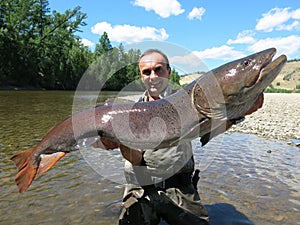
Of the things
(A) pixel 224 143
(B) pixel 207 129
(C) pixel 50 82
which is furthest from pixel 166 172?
(C) pixel 50 82

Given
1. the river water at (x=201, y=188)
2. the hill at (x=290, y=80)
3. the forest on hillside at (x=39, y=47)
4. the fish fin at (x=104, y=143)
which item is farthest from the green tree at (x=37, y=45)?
the hill at (x=290, y=80)

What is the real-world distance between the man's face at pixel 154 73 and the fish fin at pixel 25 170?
165 centimetres

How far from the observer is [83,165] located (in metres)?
6.65

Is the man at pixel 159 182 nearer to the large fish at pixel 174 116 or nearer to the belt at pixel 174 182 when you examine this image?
the belt at pixel 174 182

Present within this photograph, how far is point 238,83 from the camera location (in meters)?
2.61

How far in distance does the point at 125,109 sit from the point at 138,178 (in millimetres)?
1214

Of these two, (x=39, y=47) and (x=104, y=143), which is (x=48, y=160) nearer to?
(x=104, y=143)

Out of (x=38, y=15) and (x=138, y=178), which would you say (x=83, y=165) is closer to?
(x=138, y=178)

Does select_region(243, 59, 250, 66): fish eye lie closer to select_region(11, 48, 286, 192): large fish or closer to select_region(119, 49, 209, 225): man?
select_region(11, 48, 286, 192): large fish

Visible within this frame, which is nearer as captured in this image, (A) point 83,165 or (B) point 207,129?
(B) point 207,129

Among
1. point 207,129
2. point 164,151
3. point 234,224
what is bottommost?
point 234,224

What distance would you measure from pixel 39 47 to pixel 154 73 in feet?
184

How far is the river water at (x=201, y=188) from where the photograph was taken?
428cm

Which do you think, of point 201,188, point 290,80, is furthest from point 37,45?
point 290,80
